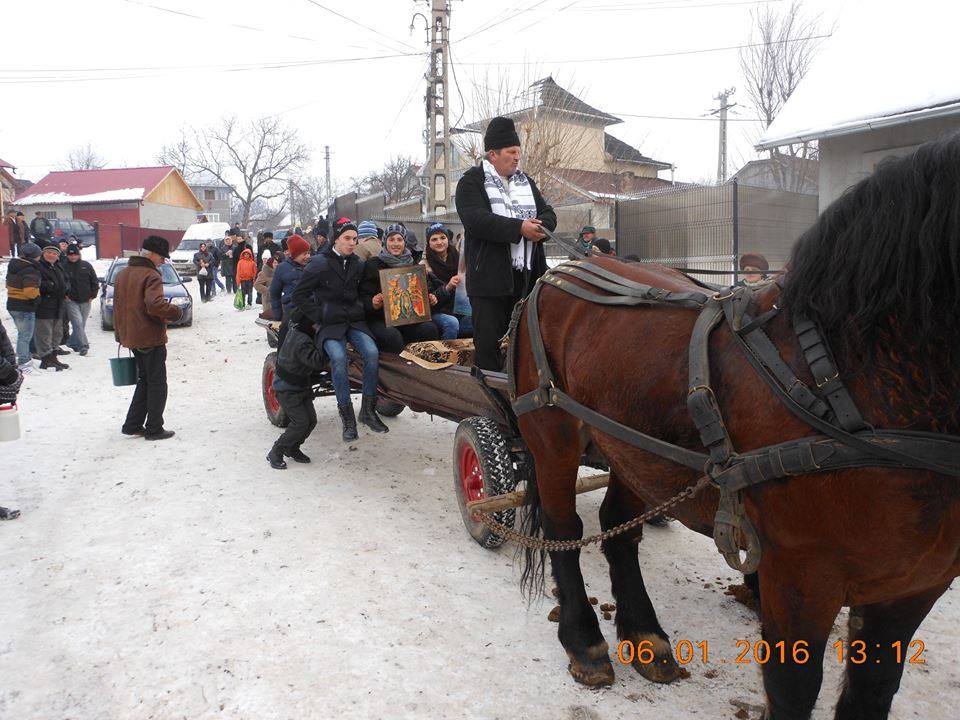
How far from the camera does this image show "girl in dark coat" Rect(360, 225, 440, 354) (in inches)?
235

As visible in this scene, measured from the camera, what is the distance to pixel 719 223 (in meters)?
10.1

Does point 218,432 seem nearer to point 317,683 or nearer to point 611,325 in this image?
point 317,683

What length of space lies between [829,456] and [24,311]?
38.6 ft

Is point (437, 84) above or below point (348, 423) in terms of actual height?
above

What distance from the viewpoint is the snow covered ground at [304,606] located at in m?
2.86

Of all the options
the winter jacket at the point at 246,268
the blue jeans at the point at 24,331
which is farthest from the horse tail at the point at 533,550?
the winter jacket at the point at 246,268

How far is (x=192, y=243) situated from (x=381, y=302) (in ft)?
102

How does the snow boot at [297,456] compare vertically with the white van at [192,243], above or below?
below

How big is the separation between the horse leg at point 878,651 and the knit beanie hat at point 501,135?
284 centimetres

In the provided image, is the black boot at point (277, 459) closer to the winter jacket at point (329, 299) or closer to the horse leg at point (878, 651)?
the winter jacket at point (329, 299)

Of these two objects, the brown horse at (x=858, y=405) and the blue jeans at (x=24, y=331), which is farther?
the blue jeans at (x=24, y=331)

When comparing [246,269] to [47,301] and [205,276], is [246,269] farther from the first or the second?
[47,301]

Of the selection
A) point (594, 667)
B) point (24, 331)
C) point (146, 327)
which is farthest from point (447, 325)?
point (24, 331)

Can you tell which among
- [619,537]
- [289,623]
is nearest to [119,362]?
[289,623]
